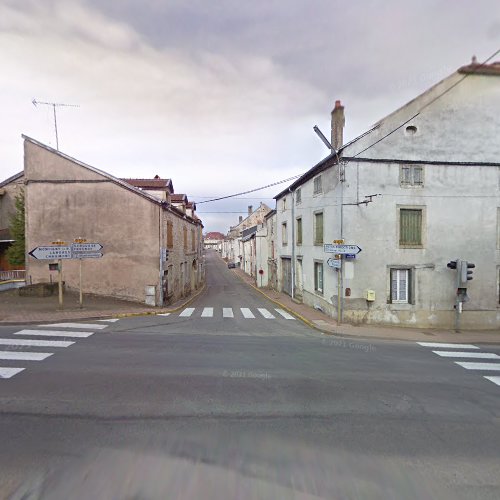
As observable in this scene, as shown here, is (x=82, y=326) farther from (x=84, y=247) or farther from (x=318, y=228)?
(x=318, y=228)

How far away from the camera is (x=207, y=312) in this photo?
45.9 feet

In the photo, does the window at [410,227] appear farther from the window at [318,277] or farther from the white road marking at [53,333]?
the white road marking at [53,333]

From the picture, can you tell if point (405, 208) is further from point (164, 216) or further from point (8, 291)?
point (8, 291)

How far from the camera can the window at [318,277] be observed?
47.8 ft

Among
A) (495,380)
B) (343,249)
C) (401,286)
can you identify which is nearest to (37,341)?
(343,249)

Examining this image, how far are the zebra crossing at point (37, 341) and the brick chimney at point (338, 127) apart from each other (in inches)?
458

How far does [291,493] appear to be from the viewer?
2.84 meters

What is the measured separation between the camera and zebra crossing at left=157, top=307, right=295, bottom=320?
514 inches

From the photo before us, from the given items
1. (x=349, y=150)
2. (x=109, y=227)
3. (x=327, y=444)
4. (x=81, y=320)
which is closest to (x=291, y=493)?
(x=327, y=444)

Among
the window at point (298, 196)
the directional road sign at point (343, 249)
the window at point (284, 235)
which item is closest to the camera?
the directional road sign at point (343, 249)

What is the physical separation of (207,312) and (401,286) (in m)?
8.92

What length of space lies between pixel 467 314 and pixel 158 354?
42.0 ft

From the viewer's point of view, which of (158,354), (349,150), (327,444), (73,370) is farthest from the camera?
(349,150)

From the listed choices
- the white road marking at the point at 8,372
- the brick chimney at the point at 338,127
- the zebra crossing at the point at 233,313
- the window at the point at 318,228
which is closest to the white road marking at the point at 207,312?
the zebra crossing at the point at 233,313
